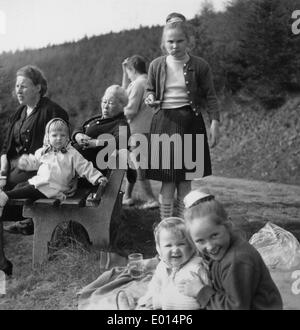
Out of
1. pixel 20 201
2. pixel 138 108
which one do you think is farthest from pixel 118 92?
pixel 138 108

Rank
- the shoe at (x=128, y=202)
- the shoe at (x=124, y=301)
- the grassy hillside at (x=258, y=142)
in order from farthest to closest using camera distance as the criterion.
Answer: the grassy hillside at (x=258, y=142) < the shoe at (x=128, y=202) < the shoe at (x=124, y=301)

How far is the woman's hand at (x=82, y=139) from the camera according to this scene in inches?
175

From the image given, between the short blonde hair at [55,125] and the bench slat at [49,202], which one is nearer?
the bench slat at [49,202]

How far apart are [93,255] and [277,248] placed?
1447mm

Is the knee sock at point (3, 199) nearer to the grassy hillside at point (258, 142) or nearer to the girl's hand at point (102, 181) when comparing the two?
the girl's hand at point (102, 181)

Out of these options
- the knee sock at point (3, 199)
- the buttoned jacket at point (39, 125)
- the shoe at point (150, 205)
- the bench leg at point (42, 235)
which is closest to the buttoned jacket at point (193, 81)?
the buttoned jacket at point (39, 125)

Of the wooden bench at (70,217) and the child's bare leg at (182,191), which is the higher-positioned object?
the child's bare leg at (182,191)

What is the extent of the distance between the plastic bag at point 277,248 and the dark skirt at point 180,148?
2.38 feet

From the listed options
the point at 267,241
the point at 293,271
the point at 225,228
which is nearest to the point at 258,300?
the point at 225,228

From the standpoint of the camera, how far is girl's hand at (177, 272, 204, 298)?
2.67 meters

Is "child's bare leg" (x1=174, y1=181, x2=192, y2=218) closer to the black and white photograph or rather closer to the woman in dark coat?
the black and white photograph

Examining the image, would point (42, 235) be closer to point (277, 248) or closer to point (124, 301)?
point (124, 301)

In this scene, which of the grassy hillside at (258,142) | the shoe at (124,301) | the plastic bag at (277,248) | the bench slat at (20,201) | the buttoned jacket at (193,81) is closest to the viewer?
the shoe at (124,301)

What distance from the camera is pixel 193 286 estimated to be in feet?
8.81
